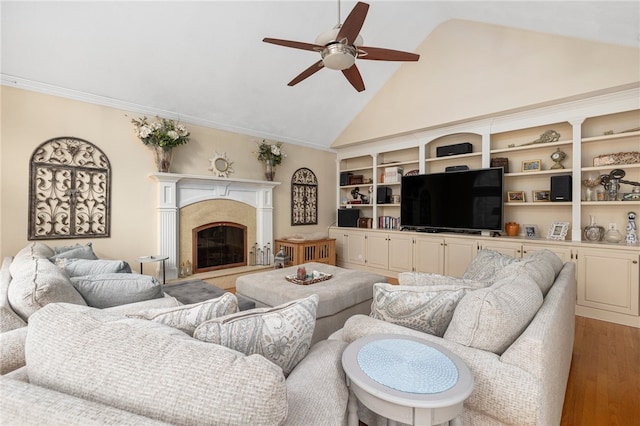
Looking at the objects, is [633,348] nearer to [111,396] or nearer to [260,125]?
[111,396]

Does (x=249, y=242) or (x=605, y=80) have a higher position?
(x=605, y=80)

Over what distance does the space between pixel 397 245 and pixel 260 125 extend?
10.1ft

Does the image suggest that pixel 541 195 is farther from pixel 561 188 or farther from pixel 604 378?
pixel 604 378

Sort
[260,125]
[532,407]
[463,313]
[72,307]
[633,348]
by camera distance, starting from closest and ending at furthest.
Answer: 1. [72,307]
2. [532,407]
3. [463,313]
4. [633,348]
5. [260,125]

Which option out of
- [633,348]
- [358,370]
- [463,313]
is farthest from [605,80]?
[358,370]

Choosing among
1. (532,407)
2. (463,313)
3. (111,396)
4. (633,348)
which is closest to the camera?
(111,396)

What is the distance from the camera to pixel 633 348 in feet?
8.55

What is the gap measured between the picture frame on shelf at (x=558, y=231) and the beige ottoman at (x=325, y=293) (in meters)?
2.40

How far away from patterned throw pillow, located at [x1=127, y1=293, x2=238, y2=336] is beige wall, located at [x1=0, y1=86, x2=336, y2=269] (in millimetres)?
3173

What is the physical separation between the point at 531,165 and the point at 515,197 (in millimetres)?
467

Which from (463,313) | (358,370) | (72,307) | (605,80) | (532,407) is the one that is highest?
(605,80)

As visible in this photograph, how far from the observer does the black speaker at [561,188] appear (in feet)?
11.6

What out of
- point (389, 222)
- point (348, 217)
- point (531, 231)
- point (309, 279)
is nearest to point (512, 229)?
point (531, 231)

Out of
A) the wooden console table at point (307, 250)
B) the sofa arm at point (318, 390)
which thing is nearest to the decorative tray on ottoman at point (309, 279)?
the sofa arm at point (318, 390)
